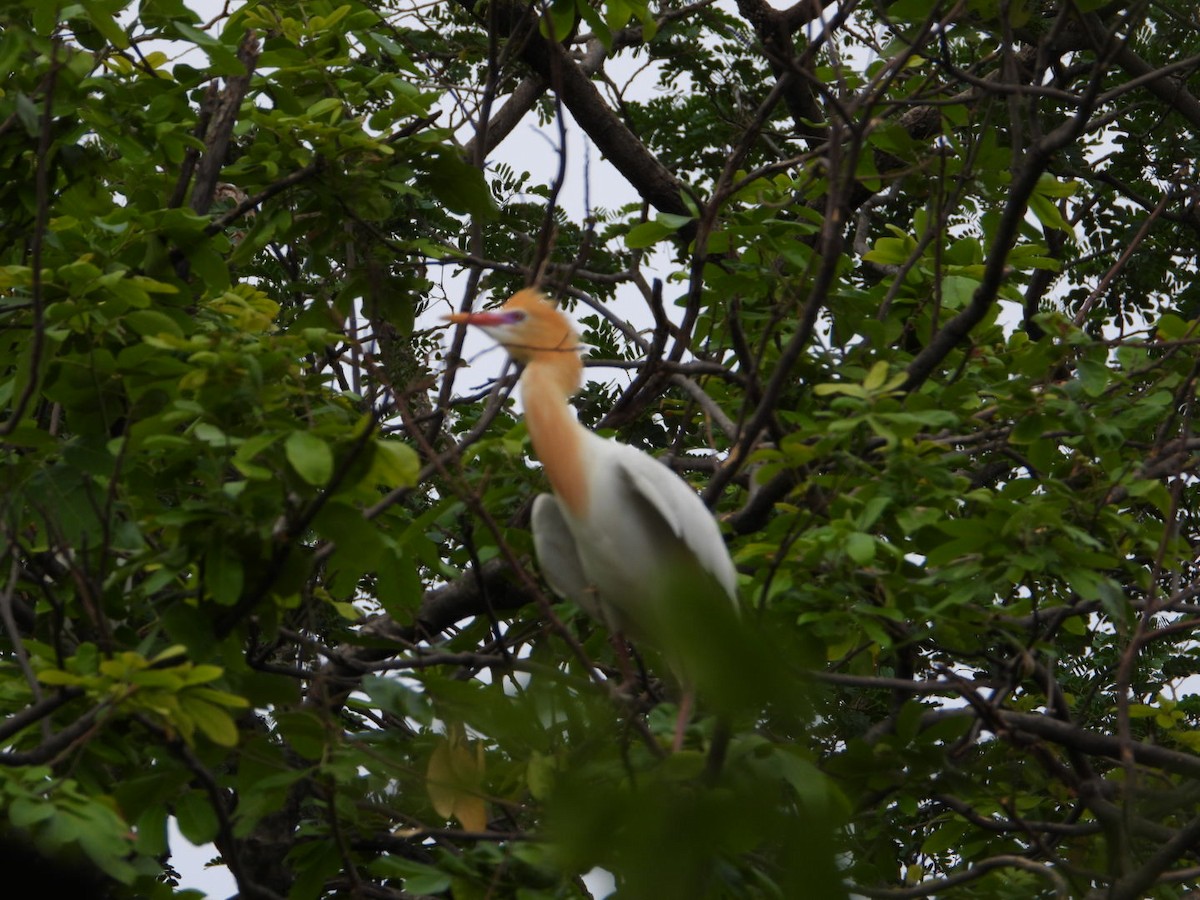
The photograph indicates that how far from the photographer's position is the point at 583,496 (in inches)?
135

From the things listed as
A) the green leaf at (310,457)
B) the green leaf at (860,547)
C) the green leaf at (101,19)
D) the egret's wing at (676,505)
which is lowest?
the green leaf at (310,457)

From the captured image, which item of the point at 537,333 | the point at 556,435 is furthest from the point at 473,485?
the point at 537,333

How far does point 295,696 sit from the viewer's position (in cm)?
287

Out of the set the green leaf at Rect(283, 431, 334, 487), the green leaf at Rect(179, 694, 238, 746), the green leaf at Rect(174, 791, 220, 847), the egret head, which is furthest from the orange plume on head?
the green leaf at Rect(179, 694, 238, 746)

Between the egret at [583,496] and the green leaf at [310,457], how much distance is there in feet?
2.95

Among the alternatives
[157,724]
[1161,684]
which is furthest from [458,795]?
[1161,684]

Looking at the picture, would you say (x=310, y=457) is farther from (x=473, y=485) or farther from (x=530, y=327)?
(x=530, y=327)

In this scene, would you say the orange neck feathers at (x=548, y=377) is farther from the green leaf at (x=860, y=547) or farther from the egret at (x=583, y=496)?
the green leaf at (x=860, y=547)

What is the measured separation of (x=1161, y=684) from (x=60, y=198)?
444 cm

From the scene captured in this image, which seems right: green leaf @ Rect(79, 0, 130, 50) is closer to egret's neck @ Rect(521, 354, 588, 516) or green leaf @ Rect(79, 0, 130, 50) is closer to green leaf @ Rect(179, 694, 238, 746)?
egret's neck @ Rect(521, 354, 588, 516)

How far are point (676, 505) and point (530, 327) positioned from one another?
795 millimetres

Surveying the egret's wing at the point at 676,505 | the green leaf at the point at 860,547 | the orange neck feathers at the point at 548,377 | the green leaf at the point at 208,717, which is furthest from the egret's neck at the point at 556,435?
the green leaf at the point at 208,717

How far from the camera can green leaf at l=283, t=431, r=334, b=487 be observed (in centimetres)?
239

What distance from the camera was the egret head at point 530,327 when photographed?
3.70m
